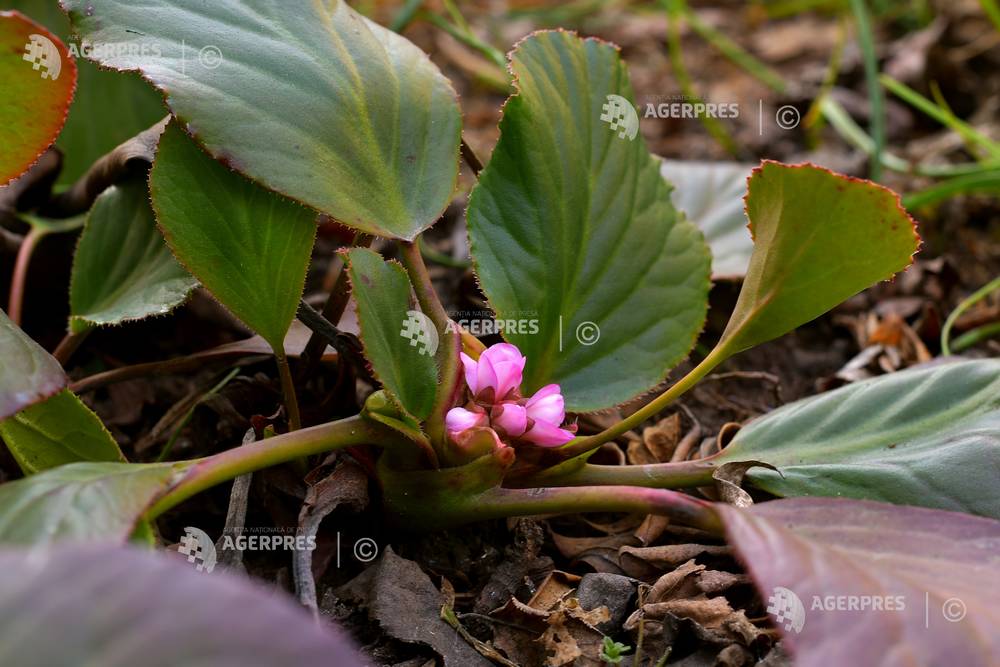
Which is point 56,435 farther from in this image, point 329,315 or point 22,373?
point 329,315

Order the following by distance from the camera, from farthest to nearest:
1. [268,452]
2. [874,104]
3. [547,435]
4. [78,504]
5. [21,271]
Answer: [874,104] < [21,271] < [547,435] < [268,452] < [78,504]

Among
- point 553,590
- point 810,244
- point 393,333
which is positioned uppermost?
point 810,244

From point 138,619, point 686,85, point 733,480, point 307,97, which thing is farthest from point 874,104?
point 138,619

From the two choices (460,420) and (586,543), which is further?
(586,543)

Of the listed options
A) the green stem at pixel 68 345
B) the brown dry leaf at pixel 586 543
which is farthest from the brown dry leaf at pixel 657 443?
the green stem at pixel 68 345

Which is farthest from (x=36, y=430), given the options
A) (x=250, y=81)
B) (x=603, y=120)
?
(x=603, y=120)

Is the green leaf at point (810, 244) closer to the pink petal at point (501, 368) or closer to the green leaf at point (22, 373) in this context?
the pink petal at point (501, 368)

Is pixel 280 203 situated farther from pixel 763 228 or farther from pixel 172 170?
pixel 763 228
